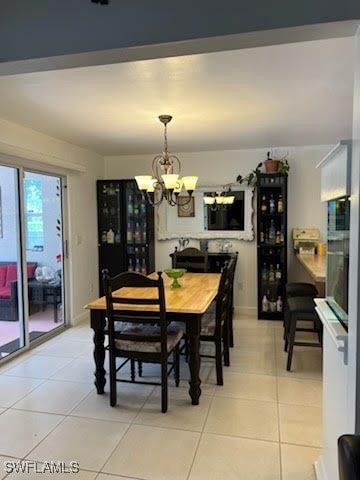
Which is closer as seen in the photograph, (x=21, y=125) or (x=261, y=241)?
(x=21, y=125)

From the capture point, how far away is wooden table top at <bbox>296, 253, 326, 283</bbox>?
327 centimetres

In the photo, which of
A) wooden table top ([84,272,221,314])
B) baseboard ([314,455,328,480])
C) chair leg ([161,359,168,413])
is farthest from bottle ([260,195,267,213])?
baseboard ([314,455,328,480])

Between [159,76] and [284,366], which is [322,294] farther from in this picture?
[159,76]

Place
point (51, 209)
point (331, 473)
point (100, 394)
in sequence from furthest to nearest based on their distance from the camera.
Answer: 1. point (51, 209)
2. point (100, 394)
3. point (331, 473)

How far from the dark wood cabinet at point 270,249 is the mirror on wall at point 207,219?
27 centimetres

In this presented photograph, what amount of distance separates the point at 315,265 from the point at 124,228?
2.87 m

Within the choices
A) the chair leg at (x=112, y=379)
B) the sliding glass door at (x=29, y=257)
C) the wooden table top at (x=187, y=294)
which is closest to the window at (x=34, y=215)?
the sliding glass door at (x=29, y=257)

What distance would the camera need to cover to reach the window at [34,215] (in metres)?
4.13

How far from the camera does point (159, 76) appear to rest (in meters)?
2.45

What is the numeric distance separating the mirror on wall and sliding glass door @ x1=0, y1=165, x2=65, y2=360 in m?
1.63

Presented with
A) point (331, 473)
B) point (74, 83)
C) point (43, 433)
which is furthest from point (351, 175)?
point (43, 433)

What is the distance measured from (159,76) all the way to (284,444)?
8.32 feet

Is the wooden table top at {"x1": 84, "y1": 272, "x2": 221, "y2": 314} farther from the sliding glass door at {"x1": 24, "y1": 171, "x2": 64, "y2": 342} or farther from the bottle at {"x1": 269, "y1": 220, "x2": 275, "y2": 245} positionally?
the sliding glass door at {"x1": 24, "y1": 171, "x2": 64, "y2": 342}
